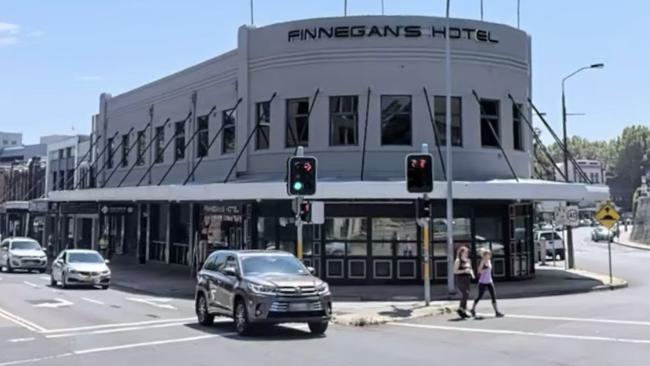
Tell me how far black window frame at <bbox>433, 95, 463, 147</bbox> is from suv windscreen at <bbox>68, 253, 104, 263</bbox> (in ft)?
45.7

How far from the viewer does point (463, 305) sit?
60.7 ft

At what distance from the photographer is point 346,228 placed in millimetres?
27719

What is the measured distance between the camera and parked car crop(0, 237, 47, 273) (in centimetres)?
3816

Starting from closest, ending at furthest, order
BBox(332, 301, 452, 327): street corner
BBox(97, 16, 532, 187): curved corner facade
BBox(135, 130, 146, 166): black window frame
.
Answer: BBox(332, 301, 452, 327): street corner
BBox(97, 16, 532, 187): curved corner facade
BBox(135, 130, 146, 166): black window frame

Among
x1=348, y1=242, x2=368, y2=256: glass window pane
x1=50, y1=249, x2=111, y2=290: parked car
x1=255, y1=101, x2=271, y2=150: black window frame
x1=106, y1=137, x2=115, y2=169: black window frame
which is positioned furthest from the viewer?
x1=106, y1=137, x2=115, y2=169: black window frame

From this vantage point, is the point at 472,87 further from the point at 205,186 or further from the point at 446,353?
Answer: the point at 446,353

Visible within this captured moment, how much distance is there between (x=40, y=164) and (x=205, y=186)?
4626 centimetres

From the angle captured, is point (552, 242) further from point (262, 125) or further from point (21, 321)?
point (21, 321)

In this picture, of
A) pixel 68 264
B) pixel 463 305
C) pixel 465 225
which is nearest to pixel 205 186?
pixel 68 264

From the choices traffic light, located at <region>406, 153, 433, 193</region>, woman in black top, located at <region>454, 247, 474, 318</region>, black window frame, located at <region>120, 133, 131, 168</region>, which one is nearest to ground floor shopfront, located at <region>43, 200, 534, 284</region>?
traffic light, located at <region>406, 153, 433, 193</region>

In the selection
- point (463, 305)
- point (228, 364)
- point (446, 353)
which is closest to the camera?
point (228, 364)

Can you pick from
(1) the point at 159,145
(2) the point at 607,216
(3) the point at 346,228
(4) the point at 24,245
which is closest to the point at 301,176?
(3) the point at 346,228

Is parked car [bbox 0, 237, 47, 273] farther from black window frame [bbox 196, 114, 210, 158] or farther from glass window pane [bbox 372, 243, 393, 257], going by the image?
glass window pane [bbox 372, 243, 393, 257]

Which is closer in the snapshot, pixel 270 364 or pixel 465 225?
pixel 270 364
